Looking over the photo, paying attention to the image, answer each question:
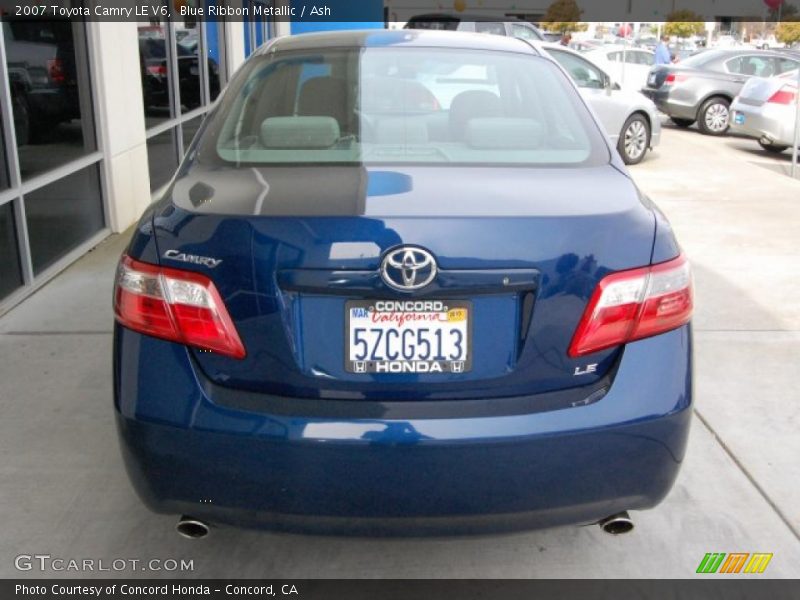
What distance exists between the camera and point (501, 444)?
2236 mm

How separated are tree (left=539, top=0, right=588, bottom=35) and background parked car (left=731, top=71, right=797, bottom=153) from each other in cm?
5758

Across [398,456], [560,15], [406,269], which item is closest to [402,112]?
[406,269]

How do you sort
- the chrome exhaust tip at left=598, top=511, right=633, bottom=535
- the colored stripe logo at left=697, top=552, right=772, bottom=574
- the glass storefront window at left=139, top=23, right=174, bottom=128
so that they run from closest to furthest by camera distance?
the chrome exhaust tip at left=598, top=511, right=633, bottom=535 → the colored stripe logo at left=697, top=552, right=772, bottom=574 → the glass storefront window at left=139, top=23, right=174, bottom=128

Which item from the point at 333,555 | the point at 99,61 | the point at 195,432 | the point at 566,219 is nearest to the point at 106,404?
the point at 333,555

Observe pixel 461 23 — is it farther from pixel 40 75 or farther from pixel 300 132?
pixel 300 132

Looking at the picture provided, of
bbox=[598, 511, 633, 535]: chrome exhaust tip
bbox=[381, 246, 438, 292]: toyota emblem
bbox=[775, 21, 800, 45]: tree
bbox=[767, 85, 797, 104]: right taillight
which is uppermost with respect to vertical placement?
bbox=[381, 246, 438, 292]: toyota emblem

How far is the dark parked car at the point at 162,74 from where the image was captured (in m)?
8.37

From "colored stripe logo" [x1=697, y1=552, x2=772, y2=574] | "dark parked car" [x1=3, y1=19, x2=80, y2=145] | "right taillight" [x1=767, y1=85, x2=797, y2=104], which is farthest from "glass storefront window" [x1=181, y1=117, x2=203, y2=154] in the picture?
"colored stripe logo" [x1=697, y1=552, x2=772, y2=574]

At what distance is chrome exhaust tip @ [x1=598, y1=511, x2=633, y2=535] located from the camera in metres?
2.49

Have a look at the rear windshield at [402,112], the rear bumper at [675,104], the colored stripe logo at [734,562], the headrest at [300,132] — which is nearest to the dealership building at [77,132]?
the rear windshield at [402,112]

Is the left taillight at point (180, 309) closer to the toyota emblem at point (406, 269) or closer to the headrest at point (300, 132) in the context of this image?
the toyota emblem at point (406, 269)

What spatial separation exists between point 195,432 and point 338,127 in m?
1.23

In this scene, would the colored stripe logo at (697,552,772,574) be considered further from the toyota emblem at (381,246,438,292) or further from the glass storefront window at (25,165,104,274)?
the glass storefront window at (25,165,104,274)

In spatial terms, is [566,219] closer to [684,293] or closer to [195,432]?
[684,293]
